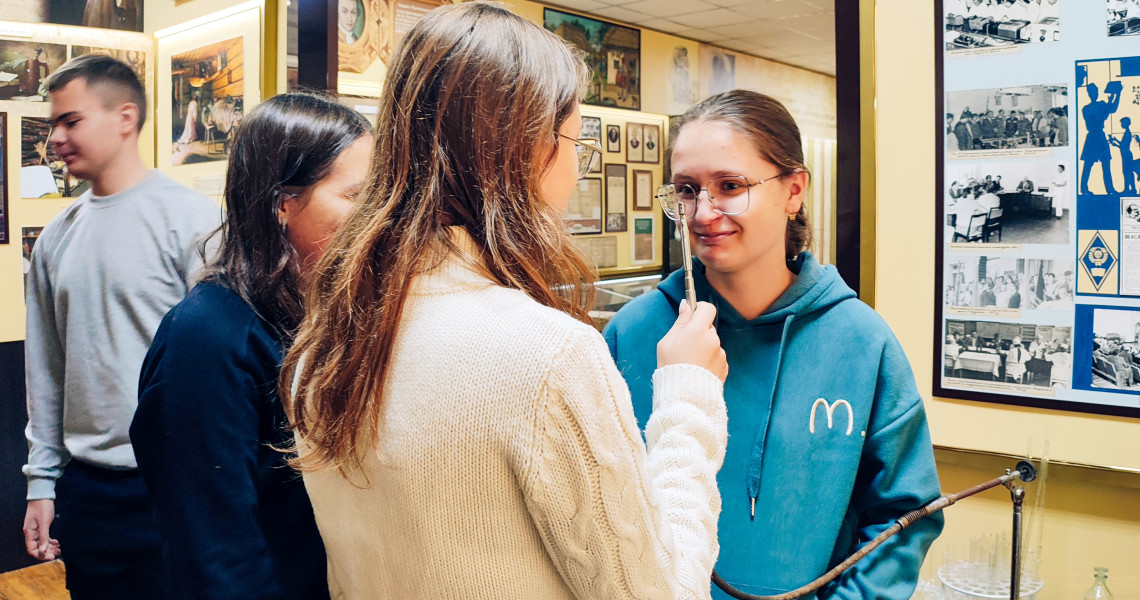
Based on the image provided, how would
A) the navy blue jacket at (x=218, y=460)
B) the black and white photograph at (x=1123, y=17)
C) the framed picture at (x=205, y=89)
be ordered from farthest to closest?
1. the framed picture at (x=205, y=89)
2. the black and white photograph at (x=1123, y=17)
3. the navy blue jacket at (x=218, y=460)

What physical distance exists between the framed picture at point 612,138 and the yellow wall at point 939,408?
23.1 inches

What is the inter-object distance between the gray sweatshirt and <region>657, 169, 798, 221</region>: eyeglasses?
1.44 m

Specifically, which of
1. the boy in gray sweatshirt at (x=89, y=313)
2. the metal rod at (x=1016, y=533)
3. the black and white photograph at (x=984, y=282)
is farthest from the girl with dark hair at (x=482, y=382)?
the boy in gray sweatshirt at (x=89, y=313)

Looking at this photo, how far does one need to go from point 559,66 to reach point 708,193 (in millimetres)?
553

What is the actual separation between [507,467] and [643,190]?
4.79ft

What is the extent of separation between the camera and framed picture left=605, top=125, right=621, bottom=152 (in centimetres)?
207

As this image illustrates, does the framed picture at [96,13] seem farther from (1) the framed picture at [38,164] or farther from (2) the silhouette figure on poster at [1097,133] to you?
(2) the silhouette figure on poster at [1097,133]

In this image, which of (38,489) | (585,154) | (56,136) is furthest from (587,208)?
(38,489)

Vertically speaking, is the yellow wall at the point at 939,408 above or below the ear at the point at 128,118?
below

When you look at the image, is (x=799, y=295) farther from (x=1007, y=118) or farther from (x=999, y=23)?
(x=999, y=23)

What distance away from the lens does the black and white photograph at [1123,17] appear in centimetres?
152

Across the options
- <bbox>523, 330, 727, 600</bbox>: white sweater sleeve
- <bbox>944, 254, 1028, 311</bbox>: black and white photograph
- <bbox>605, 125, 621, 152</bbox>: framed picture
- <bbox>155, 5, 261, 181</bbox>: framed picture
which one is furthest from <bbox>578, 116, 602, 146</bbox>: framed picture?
<bbox>523, 330, 727, 600</bbox>: white sweater sleeve

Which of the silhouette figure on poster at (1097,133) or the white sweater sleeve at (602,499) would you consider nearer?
the white sweater sleeve at (602,499)

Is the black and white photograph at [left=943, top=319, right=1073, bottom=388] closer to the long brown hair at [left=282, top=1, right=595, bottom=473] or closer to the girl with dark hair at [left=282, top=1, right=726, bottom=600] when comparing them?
the girl with dark hair at [left=282, top=1, right=726, bottom=600]
